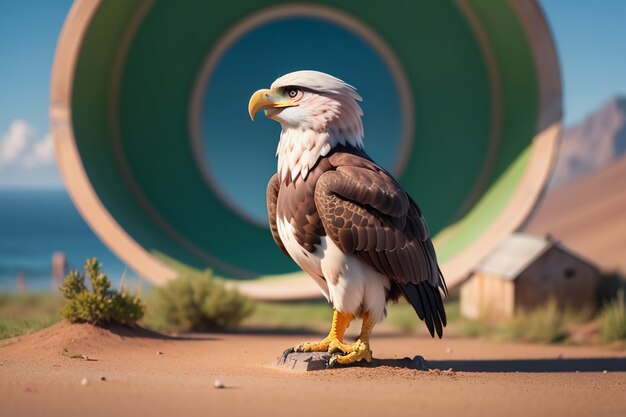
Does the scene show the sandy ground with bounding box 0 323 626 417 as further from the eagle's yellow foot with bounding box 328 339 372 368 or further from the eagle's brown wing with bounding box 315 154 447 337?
the eagle's brown wing with bounding box 315 154 447 337

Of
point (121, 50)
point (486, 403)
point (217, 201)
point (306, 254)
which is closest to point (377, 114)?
point (217, 201)

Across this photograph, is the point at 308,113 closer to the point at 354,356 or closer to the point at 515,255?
the point at 354,356

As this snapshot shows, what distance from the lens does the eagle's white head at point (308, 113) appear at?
5.50 metres

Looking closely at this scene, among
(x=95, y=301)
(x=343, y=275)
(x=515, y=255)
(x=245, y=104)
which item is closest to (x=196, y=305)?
(x=95, y=301)

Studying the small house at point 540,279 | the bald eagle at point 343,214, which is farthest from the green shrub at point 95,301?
the small house at point 540,279

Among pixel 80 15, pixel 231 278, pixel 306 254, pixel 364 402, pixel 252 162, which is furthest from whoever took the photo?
pixel 252 162

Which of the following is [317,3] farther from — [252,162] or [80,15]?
[80,15]

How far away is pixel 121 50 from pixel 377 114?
3.31 meters

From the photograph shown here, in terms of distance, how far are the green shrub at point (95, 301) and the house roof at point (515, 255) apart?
3.76m

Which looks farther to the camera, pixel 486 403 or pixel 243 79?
pixel 243 79

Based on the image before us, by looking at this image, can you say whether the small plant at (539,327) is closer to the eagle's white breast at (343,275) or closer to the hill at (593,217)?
the eagle's white breast at (343,275)

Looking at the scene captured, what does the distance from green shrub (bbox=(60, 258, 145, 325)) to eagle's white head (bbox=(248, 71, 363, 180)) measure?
206cm

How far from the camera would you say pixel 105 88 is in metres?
11.0

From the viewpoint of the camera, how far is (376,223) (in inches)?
213
